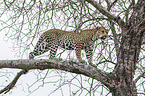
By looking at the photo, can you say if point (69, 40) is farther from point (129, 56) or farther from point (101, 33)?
point (129, 56)

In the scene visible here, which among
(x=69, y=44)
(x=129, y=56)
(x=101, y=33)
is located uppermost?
(x=101, y=33)

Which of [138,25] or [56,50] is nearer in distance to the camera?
[138,25]

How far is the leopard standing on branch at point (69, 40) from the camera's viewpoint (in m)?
5.39

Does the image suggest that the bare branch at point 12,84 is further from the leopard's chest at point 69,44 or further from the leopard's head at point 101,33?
the leopard's head at point 101,33

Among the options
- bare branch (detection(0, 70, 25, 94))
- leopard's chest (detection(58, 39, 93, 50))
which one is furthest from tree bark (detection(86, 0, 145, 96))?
bare branch (detection(0, 70, 25, 94))

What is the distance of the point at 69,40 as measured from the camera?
5441mm

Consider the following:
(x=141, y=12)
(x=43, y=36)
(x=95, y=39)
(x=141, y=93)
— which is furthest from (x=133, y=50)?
(x=43, y=36)

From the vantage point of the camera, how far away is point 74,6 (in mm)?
5426

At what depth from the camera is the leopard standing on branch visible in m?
5.39

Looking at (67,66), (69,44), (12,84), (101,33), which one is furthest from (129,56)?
(12,84)

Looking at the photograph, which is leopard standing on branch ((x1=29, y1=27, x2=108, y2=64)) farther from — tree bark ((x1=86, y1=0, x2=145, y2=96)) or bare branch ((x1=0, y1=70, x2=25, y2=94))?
tree bark ((x1=86, y1=0, x2=145, y2=96))

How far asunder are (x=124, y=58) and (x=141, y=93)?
3.76 feet

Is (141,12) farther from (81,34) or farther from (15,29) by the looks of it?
(15,29)

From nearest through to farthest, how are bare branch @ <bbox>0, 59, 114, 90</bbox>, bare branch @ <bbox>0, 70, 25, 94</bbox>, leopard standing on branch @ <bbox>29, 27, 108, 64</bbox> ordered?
bare branch @ <bbox>0, 59, 114, 90</bbox> < bare branch @ <bbox>0, 70, 25, 94</bbox> < leopard standing on branch @ <bbox>29, 27, 108, 64</bbox>
